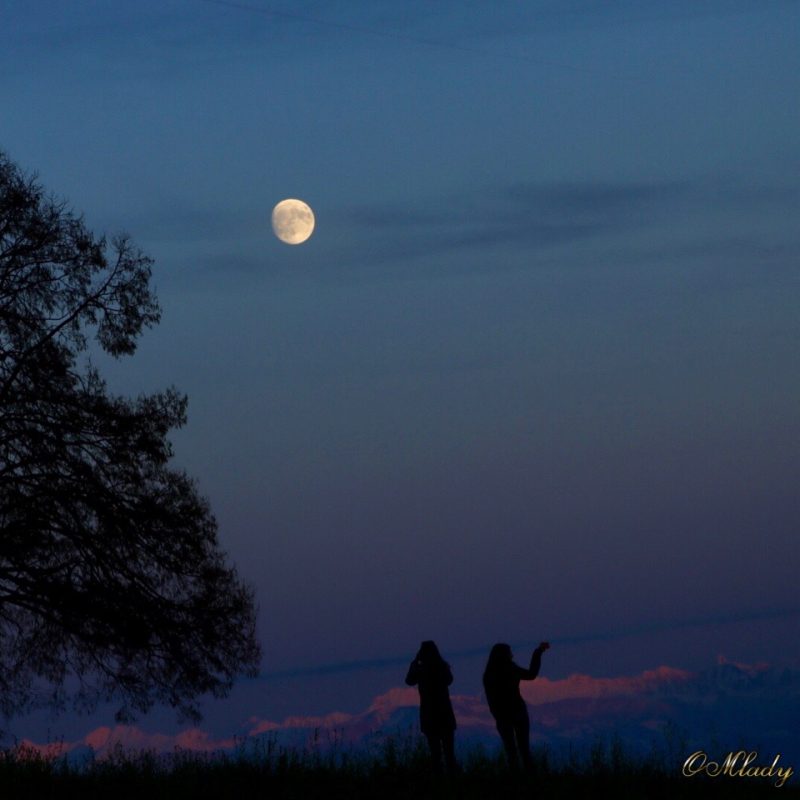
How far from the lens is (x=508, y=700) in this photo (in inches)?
685

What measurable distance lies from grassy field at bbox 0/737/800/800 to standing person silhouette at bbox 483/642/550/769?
0.90ft

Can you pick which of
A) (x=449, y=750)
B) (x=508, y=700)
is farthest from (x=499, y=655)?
(x=449, y=750)

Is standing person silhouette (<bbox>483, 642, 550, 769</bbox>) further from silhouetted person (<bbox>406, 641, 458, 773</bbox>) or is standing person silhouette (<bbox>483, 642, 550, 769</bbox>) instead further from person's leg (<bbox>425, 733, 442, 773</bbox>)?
person's leg (<bbox>425, 733, 442, 773</bbox>)

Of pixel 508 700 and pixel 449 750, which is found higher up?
pixel 508 700

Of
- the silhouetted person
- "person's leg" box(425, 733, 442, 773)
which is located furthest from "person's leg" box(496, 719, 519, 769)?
"person's leg" box(425, 733, 442, 773)

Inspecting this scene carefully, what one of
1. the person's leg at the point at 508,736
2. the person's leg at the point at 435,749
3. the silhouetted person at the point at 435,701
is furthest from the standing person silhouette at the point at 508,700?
the person's leg at the point at 435,749

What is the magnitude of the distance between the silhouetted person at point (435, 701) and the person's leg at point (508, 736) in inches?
24.9

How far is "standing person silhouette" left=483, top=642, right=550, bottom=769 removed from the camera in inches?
683

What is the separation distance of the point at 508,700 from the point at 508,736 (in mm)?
533

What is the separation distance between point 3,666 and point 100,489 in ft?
11.6

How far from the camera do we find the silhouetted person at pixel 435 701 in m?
17.3

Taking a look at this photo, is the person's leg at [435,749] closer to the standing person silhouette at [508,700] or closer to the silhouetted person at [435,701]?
the silhouetted person at [435,701]

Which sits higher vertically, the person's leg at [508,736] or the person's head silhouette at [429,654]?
the person's head silhouette at [429,654]

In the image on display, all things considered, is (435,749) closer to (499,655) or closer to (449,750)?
(449,750)
